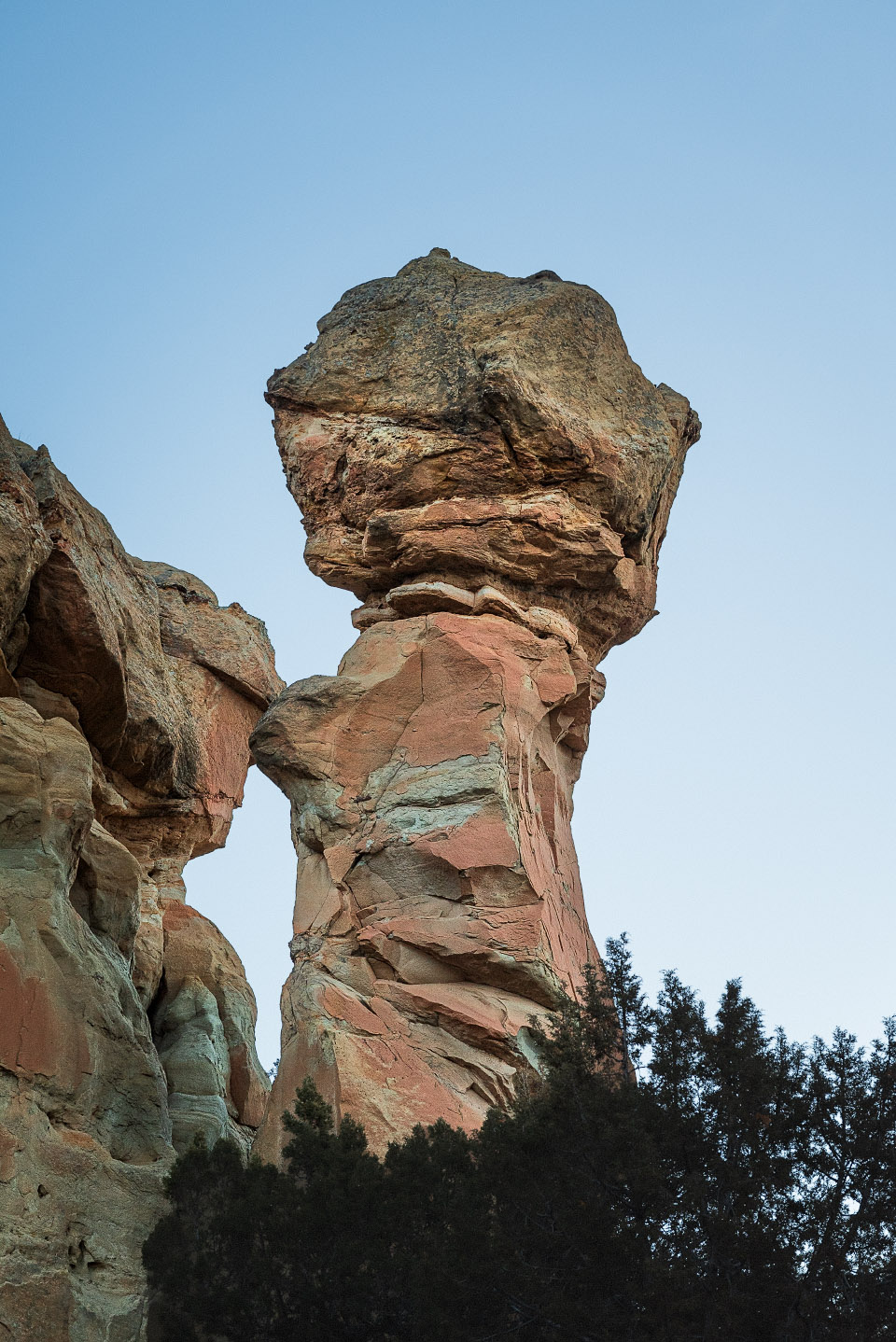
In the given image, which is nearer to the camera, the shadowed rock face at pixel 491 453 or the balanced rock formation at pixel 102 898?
the balanced rock formation at pixel 102 898

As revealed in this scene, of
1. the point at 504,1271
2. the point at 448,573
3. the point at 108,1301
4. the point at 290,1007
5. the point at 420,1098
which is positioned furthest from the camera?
the point at 448,573

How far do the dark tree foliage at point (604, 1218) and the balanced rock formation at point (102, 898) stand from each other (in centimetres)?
111

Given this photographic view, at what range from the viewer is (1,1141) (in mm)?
15055

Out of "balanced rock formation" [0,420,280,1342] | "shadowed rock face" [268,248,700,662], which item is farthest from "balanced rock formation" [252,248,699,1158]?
"balanced rock formation" [0,420,280,1342]

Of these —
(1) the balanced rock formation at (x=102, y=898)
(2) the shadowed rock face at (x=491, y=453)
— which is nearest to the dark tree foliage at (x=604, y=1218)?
(1) the balanced rock formation at (x=102, y=898)

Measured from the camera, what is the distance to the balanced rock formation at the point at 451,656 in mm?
18234

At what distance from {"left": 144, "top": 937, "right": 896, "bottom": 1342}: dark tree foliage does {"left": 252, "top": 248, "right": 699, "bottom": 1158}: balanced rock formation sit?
2.65 m

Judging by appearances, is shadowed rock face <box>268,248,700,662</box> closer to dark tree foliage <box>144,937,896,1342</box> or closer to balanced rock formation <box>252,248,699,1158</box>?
balanced rock formation <box>252,248,699,1158</box>

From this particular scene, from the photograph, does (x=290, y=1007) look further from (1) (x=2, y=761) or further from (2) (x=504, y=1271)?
(2) (x=504, y=1271)

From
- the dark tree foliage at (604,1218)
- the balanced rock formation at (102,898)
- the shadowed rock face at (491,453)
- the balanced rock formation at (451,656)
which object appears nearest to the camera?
the dark tree foliage at (604,1218)

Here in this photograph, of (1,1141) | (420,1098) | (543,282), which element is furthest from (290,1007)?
(543,282)

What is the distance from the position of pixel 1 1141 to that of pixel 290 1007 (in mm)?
4181

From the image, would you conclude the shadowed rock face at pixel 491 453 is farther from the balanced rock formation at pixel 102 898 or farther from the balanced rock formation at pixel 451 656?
the balanced rock formation at pixel 102 898

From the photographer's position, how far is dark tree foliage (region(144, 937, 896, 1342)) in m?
12.6
